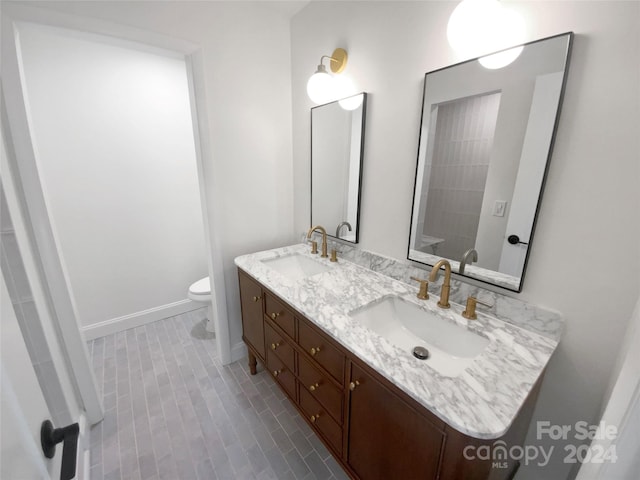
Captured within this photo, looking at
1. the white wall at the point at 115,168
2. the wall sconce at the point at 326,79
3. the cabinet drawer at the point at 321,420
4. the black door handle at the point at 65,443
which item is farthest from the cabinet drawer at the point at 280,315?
the white wall at the point at 115,168

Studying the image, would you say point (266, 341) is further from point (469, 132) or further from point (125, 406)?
point (469, 132)

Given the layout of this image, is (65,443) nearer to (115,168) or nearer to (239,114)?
(239,114)

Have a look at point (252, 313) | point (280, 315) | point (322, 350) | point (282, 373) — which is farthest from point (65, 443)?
point (252, 313)

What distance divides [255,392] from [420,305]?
1.32m

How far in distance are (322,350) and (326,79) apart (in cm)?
144

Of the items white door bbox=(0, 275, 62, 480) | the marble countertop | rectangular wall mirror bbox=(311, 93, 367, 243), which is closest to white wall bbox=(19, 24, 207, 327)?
rectangular wall mirror bbox=(311, 93, 367, 243)

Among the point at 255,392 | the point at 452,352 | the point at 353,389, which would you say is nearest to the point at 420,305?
the point at 452,352

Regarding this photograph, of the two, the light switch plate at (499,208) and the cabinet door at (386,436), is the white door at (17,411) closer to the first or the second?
the cabinet door at (386,436)

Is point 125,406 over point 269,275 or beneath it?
beneath

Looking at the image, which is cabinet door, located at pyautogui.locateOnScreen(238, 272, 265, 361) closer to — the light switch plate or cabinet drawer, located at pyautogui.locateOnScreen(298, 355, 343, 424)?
cabinet drawer, located at pyautogui.locateOnScreen(298, 355, 343, 424)

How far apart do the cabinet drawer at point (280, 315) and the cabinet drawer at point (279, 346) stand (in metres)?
0.08

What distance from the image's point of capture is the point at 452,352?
41.4 inches

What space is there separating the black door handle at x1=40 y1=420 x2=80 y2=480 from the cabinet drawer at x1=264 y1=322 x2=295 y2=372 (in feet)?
2.88

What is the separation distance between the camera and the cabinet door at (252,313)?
1.58 m
